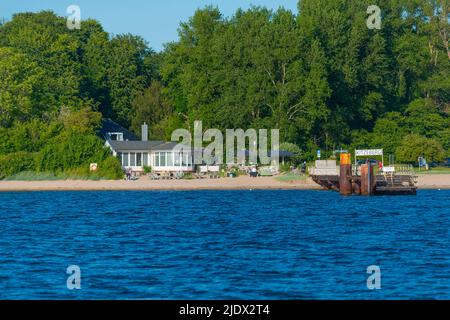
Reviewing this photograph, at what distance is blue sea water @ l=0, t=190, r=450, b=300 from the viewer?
3008 cm

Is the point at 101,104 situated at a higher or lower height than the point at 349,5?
lower

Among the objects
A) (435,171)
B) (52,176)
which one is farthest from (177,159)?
(435,171)

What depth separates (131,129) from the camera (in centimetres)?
12519

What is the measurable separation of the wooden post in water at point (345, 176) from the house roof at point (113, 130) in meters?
45.3

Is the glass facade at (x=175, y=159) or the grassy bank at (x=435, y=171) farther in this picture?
the glass facade at (x=175, y=159)

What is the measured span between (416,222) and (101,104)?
262 feet

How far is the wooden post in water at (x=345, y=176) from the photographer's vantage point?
71.2 metres

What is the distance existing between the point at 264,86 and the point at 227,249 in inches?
2240

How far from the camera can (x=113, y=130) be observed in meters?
116

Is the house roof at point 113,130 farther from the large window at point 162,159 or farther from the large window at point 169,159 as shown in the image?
the large window at point 169,159

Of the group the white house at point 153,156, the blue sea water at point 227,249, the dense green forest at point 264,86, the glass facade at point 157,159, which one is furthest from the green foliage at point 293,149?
the blue sea water at point 227,249

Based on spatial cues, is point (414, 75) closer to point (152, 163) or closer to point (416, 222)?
point (152, 163)

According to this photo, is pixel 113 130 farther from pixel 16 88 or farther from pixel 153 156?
pixel 153 156

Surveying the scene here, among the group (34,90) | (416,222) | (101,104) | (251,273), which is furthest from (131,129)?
(251,273)
